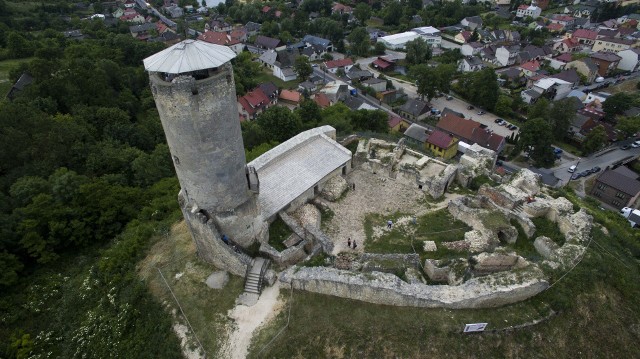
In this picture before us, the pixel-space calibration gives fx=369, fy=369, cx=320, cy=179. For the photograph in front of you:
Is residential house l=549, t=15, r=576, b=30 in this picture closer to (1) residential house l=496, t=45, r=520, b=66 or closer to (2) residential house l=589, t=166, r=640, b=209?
(1) residential house l=496, t=45, r=520, b=66

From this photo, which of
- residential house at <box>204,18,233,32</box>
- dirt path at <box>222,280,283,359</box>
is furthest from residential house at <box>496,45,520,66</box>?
dirt path at <box>222,280,283,359</box>

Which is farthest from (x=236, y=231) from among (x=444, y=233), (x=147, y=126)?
(x=147, y=126)

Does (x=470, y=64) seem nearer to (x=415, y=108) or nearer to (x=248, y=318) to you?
(x=415, y=108)

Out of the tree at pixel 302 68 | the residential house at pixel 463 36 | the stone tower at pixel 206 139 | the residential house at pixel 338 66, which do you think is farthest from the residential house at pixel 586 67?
the stone tower at pixel 206 139

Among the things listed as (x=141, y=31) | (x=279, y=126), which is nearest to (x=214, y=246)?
(x=279, y=126)

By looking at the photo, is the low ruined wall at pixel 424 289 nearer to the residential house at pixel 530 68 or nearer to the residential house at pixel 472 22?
the residential house at pixel 530 68

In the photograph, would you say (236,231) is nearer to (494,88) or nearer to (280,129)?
(280,129)

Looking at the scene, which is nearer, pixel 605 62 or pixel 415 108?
pixel 415 108
